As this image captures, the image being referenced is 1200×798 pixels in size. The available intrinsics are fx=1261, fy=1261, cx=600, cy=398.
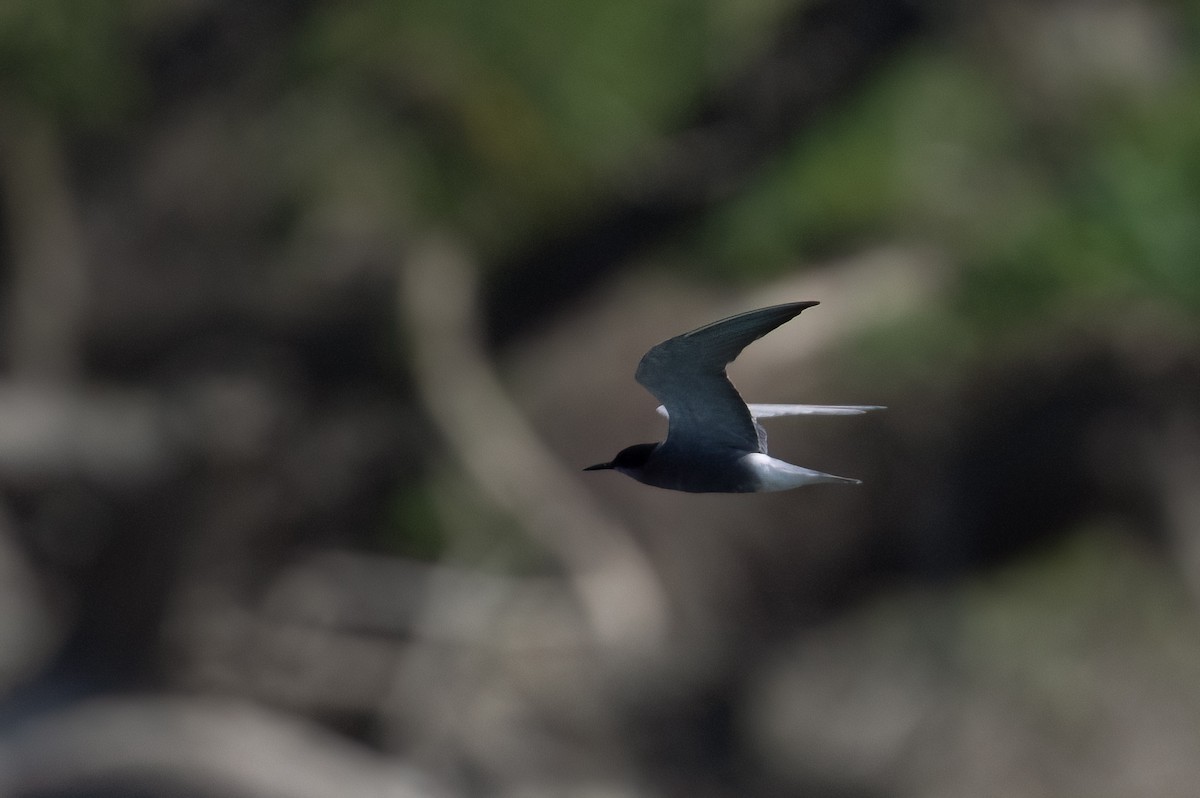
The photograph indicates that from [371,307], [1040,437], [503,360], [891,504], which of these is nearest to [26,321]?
[371,307]

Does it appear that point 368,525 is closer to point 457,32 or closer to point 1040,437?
point 457,32

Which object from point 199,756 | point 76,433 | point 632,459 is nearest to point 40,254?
point 76,433

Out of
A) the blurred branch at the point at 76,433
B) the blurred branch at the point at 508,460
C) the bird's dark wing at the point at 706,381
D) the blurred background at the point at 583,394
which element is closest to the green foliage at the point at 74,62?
the blurred background at the point at 583,394

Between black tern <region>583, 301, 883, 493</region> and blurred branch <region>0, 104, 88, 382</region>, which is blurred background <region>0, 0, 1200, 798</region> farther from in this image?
black tern <region>583, 301, 883, 493</region>

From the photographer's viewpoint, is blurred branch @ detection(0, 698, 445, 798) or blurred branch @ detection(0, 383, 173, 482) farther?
blurred branch @ detection(0, 383, 173, 482)

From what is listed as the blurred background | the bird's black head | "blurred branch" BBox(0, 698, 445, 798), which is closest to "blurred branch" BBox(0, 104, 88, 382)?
the blurred background

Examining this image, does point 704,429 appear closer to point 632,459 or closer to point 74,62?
point 632,459

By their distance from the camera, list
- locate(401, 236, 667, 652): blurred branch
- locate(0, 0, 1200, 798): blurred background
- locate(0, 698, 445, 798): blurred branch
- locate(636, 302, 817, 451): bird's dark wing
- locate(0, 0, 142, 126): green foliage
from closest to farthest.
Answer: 1. locate(636, 302, 817, 451): bird's dark wing
2. locate(0, 0, 1200, 798): blurred background
3. locate(401, 236, 667, 652): blurred branch
4. locate(0, 698, 445, 798): blurred branch
5. locate(0, 0, 142, 126): green foliage
